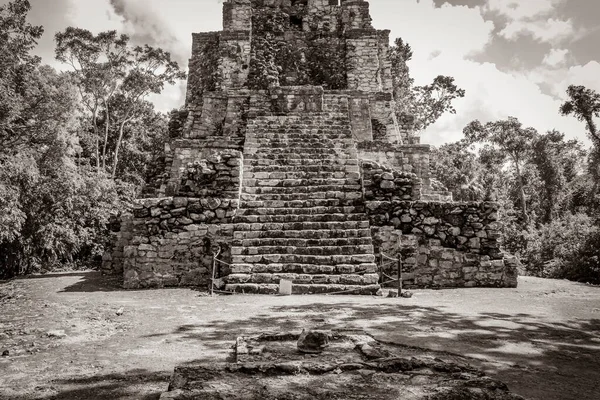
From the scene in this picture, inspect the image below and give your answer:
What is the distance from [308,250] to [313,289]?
870mm

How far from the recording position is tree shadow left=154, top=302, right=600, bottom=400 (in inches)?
115

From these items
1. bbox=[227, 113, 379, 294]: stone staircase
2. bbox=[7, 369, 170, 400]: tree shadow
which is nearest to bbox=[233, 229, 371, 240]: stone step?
bbox=[227, 113, 379, 294]: stone staircase

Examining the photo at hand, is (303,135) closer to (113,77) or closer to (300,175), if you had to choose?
(300,175)

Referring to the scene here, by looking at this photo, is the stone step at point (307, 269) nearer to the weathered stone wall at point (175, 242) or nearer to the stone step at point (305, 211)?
the weathered stone wall at point (175, 242)

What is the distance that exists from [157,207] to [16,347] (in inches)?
165

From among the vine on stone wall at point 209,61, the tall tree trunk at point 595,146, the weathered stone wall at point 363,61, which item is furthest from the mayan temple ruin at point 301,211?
the tall tree trunk at point 595,146

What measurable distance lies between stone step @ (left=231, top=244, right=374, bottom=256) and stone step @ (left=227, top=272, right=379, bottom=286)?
A: 53 centimetres

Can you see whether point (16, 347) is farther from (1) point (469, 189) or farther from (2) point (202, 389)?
(1) point (469, 189)

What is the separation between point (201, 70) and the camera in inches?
575

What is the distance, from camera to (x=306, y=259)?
6.92 m

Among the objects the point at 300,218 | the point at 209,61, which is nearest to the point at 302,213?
the point at 300,218

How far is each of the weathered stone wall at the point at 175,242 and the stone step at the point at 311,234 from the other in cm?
35

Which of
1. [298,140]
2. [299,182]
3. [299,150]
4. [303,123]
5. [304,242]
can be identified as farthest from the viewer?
[303,123]

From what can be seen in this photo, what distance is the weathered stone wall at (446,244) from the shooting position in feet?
24.2
